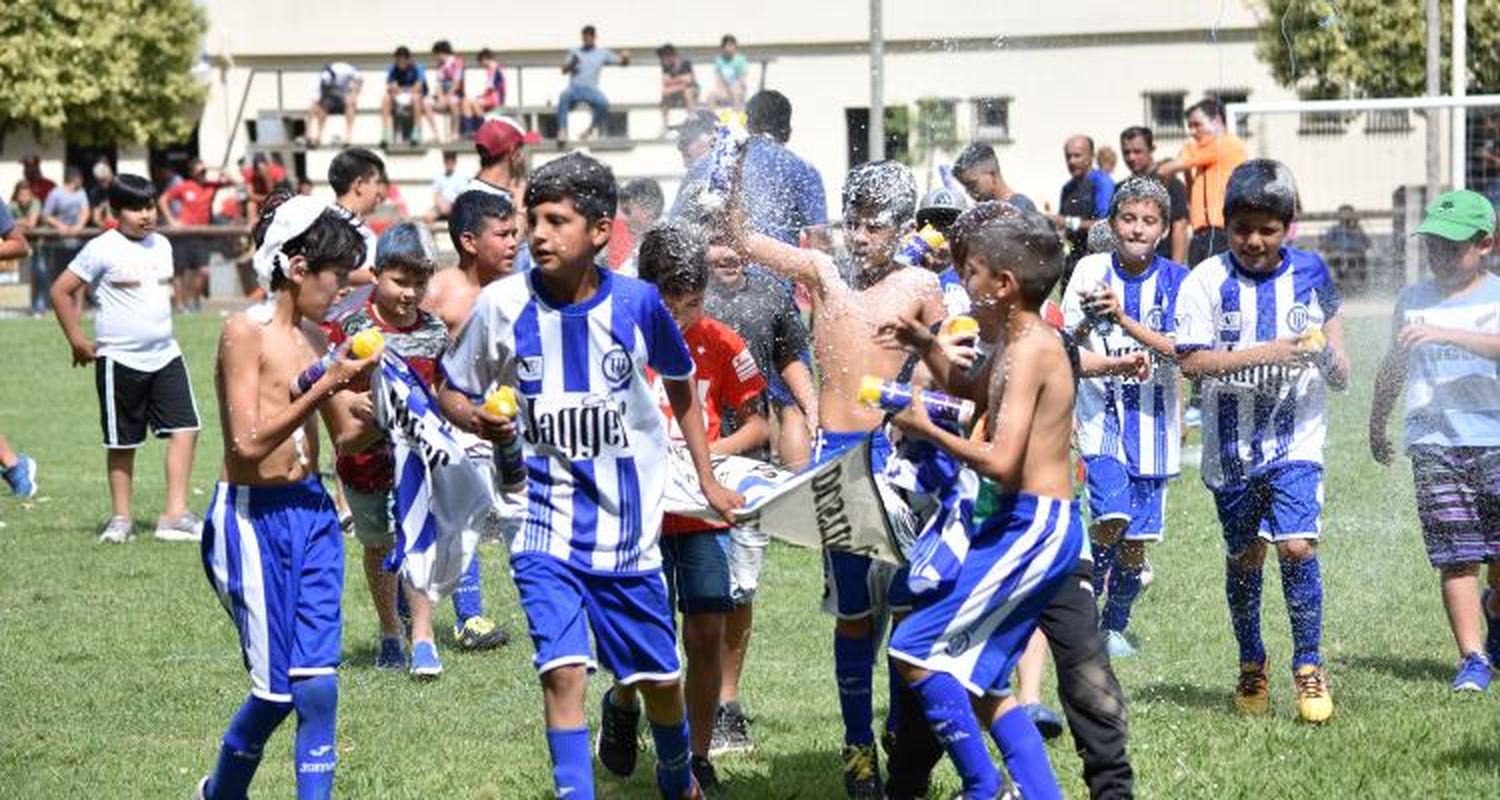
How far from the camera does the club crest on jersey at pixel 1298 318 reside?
7664 millimetres

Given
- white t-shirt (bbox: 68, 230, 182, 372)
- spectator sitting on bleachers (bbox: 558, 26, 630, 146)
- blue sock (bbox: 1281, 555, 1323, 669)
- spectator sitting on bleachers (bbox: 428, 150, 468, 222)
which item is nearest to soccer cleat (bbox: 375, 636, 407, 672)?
blue sock (bbox: 1281, 555, 1323, 669)

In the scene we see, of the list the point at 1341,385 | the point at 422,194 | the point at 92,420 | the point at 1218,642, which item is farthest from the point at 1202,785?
the point at 422,194

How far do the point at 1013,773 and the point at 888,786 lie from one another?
35.2 inches

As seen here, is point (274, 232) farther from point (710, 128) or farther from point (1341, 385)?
point (1341, 385)

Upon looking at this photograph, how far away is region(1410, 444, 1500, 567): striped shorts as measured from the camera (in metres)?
8.23

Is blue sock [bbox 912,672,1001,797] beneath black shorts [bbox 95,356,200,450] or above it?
beneath

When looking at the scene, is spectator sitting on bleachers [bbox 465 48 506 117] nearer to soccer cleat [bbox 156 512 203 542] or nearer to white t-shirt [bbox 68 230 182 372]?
white t-shirt [bbox 68 230 182 372]

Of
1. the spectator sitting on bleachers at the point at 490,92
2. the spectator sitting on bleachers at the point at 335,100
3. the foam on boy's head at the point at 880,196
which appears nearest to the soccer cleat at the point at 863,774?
the foam on boy's head at the point at 880,196

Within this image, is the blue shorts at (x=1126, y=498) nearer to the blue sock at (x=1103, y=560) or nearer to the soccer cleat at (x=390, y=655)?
the blue sock at (x=1103, y=560)

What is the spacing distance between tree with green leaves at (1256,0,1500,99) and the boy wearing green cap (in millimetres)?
6311

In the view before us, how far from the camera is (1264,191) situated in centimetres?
751

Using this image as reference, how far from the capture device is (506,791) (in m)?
6.73

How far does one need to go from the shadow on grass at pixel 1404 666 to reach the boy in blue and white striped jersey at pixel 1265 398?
2.72 feet

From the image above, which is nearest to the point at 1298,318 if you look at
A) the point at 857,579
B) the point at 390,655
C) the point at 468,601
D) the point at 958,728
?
the point at 857,579
